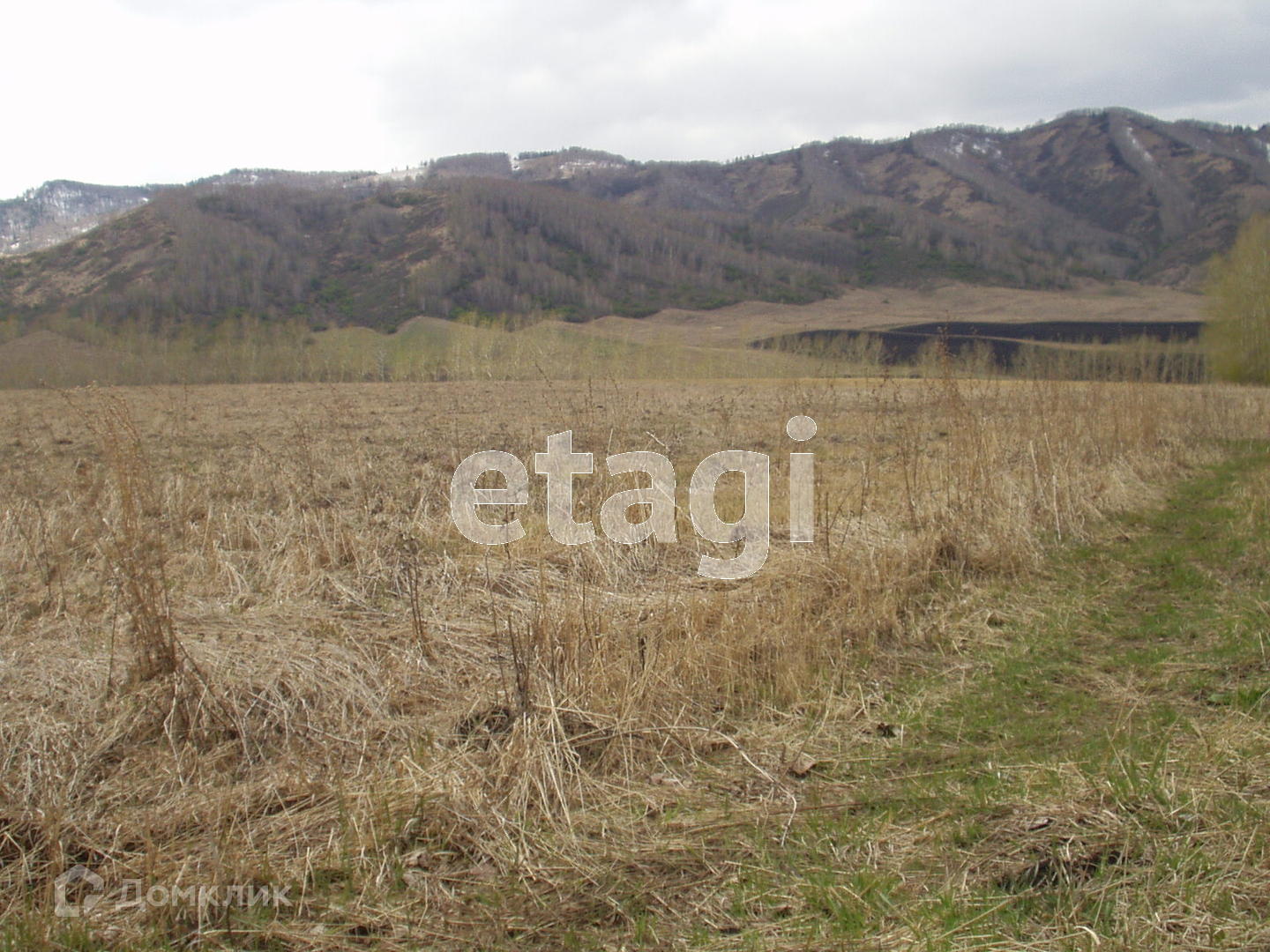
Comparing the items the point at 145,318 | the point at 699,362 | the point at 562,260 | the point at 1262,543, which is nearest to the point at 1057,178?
the point at 562,260

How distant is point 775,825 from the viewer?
297 cm

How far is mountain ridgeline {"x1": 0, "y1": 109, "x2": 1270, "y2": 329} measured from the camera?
89.8 metres

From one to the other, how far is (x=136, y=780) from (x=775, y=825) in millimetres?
2667

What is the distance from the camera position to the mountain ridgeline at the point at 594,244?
3536 inches

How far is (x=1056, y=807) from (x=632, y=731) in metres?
1.74

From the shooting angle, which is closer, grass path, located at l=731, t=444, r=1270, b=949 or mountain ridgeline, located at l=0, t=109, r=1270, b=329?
grass path, located at l=731, t=444, r=1270, b=949

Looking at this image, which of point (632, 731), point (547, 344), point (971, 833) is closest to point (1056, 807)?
point (971, 833)
